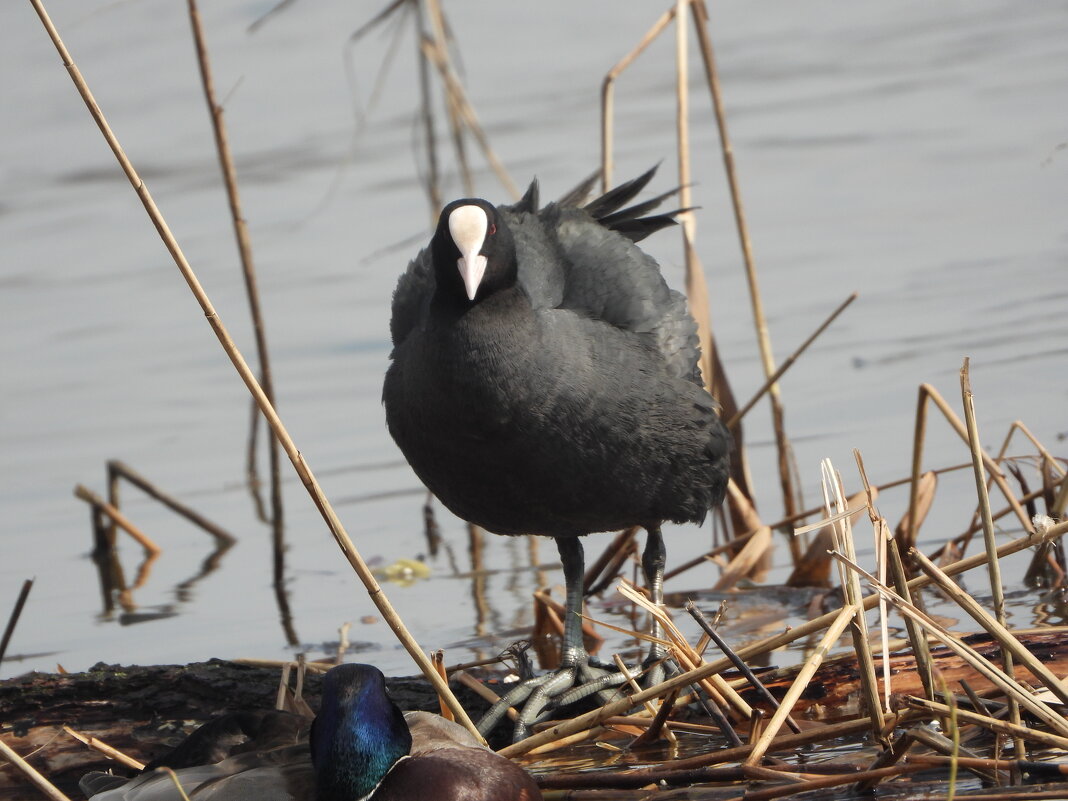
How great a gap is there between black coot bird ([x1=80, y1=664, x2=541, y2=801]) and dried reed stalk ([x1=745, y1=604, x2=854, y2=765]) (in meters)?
0.45

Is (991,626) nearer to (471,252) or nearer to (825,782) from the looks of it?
(825,782)

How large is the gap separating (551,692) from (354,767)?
3.53ft

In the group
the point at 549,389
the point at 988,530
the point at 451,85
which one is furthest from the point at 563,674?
the point at 451,85

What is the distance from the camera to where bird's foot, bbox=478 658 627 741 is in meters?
3.99

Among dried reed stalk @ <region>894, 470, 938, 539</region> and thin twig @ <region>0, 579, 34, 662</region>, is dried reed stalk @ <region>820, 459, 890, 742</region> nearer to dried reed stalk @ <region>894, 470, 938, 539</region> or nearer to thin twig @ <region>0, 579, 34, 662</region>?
dried reed stalk @ <region>894, 470, 938, 539</region>

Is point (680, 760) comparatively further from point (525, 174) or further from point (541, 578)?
point (525, 174)

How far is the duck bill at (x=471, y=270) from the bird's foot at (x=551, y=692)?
1007mm

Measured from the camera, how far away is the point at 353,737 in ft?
10.5

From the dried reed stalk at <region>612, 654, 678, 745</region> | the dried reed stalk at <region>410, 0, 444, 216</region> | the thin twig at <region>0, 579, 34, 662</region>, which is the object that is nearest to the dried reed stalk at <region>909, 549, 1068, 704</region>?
the dried reed stalk at <region>612, 654, 678, 745</region>

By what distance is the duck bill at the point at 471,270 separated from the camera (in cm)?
380

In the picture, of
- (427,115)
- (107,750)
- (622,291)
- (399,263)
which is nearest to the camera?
(107,750)

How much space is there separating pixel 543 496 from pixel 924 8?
1049cm

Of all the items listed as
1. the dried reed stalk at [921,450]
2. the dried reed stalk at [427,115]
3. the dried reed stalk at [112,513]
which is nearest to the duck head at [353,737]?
the dried reed stalk at [921,450]

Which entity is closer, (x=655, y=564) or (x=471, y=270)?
(x=471, y=270)
